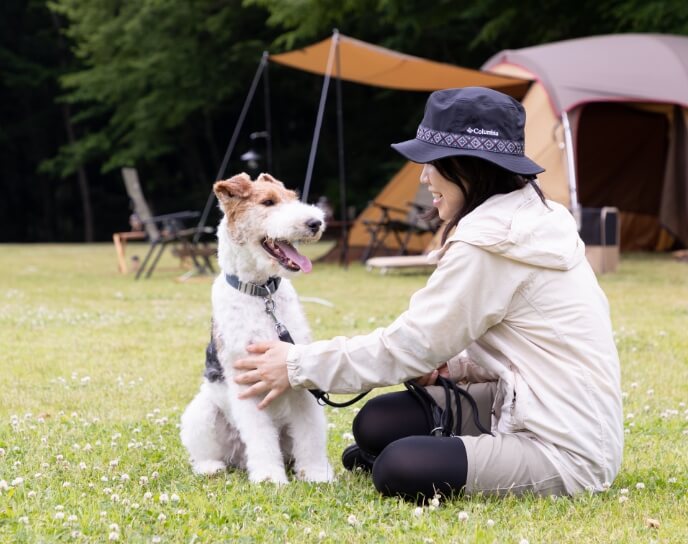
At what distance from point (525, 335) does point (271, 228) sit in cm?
100

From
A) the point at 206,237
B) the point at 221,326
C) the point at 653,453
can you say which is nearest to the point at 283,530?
the point at 221,326

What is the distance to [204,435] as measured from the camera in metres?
3.33

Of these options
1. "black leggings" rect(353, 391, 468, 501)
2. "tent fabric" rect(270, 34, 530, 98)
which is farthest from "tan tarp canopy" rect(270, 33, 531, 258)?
"black leggings" rect(353, 391, 468, 501)

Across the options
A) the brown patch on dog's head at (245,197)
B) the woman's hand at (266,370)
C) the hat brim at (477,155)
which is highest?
the hat brim at (477,155)

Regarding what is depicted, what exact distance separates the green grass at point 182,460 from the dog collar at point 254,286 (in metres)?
0.69

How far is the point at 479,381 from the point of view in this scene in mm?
3252

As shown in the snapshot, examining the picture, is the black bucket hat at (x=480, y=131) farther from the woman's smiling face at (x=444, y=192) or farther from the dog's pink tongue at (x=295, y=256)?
the dog's pink tongue at (x=295, y=256)

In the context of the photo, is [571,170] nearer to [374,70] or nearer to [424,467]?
[374,70]

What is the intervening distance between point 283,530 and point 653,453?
5.74ft

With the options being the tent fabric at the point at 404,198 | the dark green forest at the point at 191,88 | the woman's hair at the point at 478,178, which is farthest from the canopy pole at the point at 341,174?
the woman's hair at the point at 478,178

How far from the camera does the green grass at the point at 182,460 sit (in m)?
2.60

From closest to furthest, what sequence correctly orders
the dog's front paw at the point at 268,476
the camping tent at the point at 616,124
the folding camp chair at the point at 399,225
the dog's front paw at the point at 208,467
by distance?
the dog's front paw at the point at 268,476, the dog's front paw at the point at 208,467, the camping tent at the point at 616,124, the folding camp chair at the point at 399,225

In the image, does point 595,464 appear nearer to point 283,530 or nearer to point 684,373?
point 283,530

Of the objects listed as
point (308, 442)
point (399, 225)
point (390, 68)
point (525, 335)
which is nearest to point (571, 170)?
point (399, 225)
